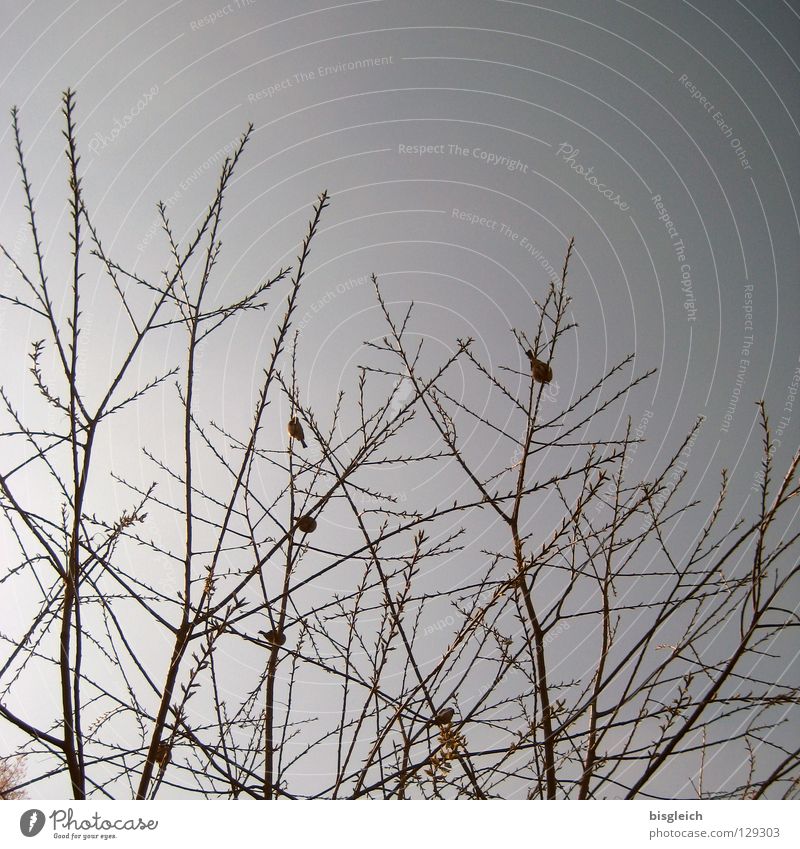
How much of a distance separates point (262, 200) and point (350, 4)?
886 millimetres

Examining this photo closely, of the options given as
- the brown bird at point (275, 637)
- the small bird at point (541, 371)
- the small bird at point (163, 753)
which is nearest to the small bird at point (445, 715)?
the brown bird at point (275, 637)

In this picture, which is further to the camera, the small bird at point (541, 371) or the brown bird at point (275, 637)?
the small bird at point (541, 371)

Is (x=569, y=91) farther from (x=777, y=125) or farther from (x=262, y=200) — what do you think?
(x=262, y=200)

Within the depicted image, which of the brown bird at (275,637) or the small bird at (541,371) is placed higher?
the small bird at (541,371)

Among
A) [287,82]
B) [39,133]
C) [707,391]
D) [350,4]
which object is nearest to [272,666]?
[707,391]

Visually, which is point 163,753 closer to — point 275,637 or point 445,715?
point 275,637
